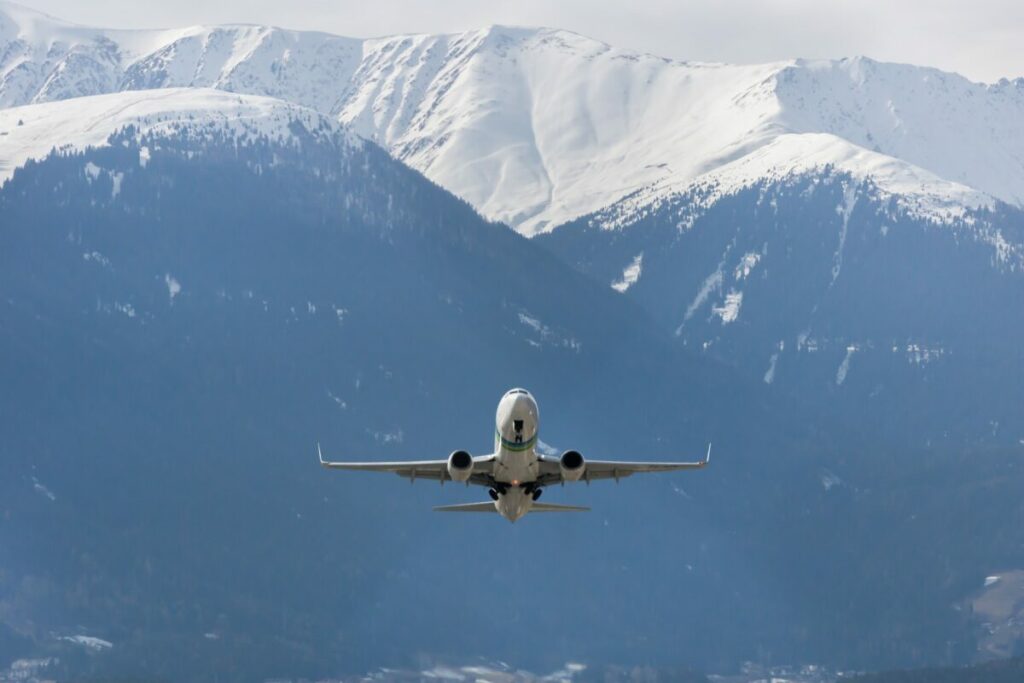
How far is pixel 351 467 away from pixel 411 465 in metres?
3.25

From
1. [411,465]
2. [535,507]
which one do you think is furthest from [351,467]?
[535,507]

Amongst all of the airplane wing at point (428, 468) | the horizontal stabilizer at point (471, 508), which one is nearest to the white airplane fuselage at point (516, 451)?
the airplane wing at point (428, 468)

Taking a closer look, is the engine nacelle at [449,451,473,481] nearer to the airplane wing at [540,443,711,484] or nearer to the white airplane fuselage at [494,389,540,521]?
the white airplane fuselage at [494,389,540,521]

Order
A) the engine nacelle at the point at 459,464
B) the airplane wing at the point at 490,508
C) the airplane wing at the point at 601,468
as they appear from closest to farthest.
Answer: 1. the engine nacelle at the point at 459,464
2. the airplane wing at the point at 601,468
3. the airplane wing at the point at 490,508

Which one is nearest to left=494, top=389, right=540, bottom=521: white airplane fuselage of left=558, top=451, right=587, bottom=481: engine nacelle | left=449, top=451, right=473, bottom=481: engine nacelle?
left=558, top=451, right=587, bottom=481: engine nacelle

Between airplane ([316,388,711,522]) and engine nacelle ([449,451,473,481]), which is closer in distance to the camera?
airplane ([316,388,711,522])

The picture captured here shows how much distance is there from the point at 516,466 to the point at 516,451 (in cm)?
207

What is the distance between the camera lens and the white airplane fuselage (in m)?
110

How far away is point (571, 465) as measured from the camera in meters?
113

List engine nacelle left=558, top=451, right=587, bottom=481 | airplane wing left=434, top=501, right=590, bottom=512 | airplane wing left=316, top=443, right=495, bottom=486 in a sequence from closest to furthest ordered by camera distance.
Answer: engine nacelle left=558, top=451, right=587, bottom=481 < airplane wing left=316, top=443, right=495, bottom=486 < airplane wing left=434, top=501, right=590, bottom=512

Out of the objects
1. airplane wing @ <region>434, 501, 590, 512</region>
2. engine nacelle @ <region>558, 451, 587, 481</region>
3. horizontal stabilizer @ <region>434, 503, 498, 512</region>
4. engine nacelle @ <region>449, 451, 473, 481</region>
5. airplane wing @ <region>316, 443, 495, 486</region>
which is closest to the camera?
engine nacelle @ <region>449, 451, 473, 481</region>

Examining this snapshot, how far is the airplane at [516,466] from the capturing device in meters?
111

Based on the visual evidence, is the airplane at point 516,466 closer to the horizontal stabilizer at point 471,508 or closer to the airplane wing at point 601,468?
the airplane wing at point 601,468

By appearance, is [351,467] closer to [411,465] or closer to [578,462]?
[411,465]
